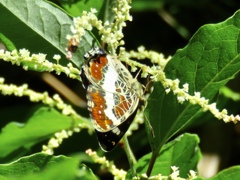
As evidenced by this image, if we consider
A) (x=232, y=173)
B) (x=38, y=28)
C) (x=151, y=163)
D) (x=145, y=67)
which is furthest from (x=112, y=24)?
(x=232, y=173)

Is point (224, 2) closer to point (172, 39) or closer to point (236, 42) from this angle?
point (172, 39)

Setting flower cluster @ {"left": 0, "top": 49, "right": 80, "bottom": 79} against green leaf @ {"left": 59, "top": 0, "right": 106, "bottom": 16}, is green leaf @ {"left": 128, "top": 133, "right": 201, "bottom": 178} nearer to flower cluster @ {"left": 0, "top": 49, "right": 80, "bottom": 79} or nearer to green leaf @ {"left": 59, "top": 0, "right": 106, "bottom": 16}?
flower cluster @ {"left": 0, "top": 49, "right": 80, "bottom": 79}

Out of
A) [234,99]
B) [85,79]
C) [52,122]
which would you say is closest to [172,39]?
[234,99]

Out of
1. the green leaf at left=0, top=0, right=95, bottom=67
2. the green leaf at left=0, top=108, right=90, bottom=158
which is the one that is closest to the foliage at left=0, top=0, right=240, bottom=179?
the green leaf at left=0, top=0, right=95, bottom=67

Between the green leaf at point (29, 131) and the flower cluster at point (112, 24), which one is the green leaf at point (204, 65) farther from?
the green leaf at point (29, 131)

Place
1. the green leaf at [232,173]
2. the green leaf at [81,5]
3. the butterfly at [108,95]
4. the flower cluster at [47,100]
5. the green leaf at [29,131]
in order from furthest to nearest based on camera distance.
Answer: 1. the green leaf at [29,131]
2. the green leaf at [81,5]
3. the flower cluster at [47,100]
4. the green leaf at [232,173]
5. the butterfly at [108,95]

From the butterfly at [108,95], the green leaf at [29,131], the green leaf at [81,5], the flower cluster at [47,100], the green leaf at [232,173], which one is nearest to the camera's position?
the butterfly at [108,95]

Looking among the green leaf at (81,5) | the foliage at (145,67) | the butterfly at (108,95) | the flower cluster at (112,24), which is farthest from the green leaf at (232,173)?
the green leaf at (81,5)

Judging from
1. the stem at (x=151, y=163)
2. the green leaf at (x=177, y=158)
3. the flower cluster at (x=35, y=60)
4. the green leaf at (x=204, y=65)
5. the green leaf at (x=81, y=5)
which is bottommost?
the stem at (x=151, y=163)
